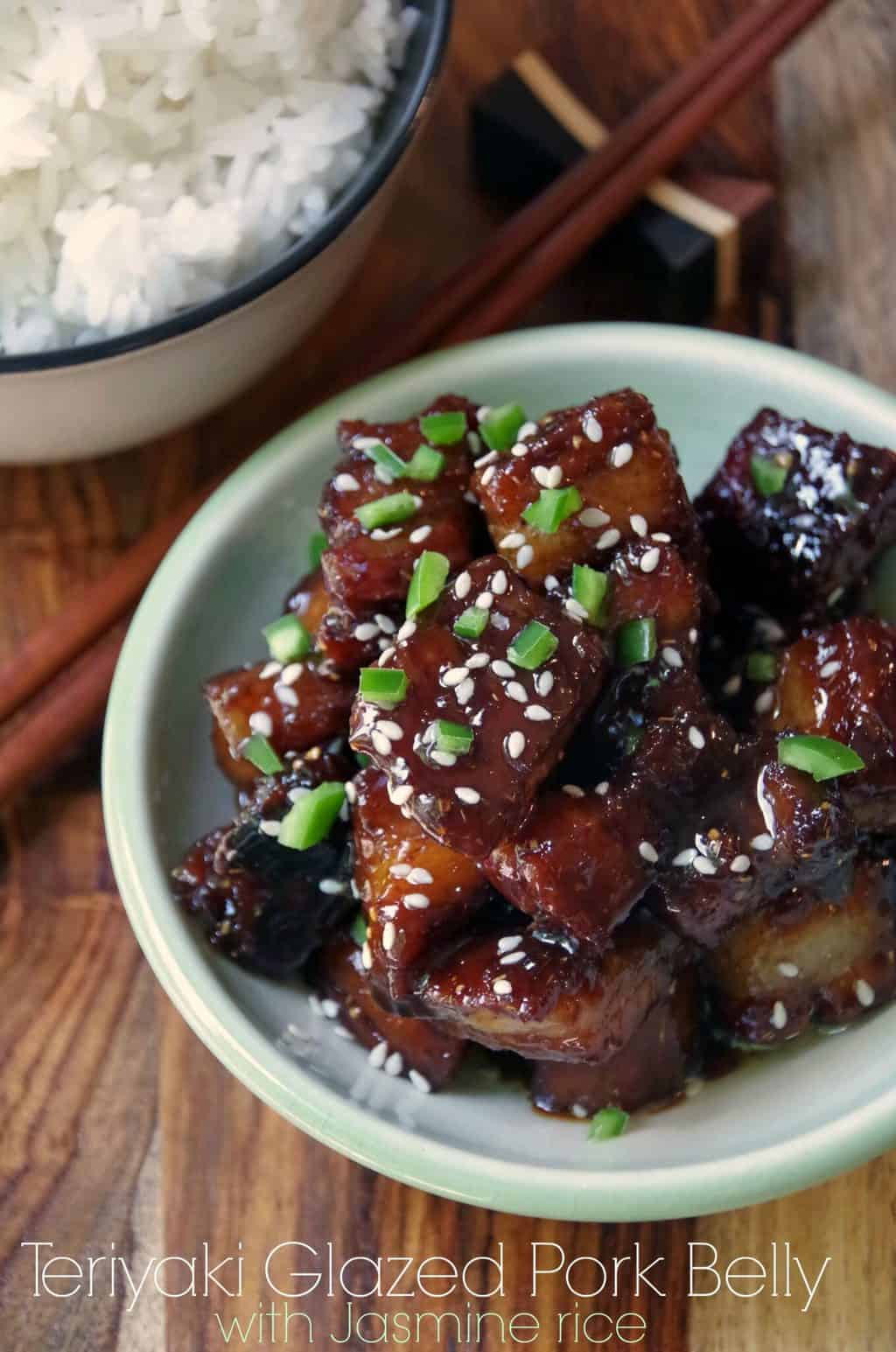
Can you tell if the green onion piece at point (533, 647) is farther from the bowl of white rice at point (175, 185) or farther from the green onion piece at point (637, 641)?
the bowl of white rice at point (175, 185)

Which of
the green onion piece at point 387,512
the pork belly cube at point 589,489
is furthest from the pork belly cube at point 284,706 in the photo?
the pork belly cube at point 589,489

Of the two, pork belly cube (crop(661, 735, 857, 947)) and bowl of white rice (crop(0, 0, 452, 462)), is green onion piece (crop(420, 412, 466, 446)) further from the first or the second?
pork belly cube (crop(661, 735, 857, 947))

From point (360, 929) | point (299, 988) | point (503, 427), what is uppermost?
point (503, 427)

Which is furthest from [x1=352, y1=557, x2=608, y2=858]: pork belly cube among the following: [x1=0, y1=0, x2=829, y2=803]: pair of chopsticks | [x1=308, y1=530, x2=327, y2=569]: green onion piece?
[x1=0, y1=0, x2=829, y2=803]: pair of chopsticks

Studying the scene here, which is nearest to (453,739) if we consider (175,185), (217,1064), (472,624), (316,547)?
(472,624)

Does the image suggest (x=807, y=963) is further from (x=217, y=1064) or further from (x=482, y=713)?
(x=217, y=1064)

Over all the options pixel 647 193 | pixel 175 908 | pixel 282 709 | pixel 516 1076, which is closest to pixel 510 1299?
pixel 516 1076

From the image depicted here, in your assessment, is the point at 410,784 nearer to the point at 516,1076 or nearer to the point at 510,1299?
the point at 516,1076
